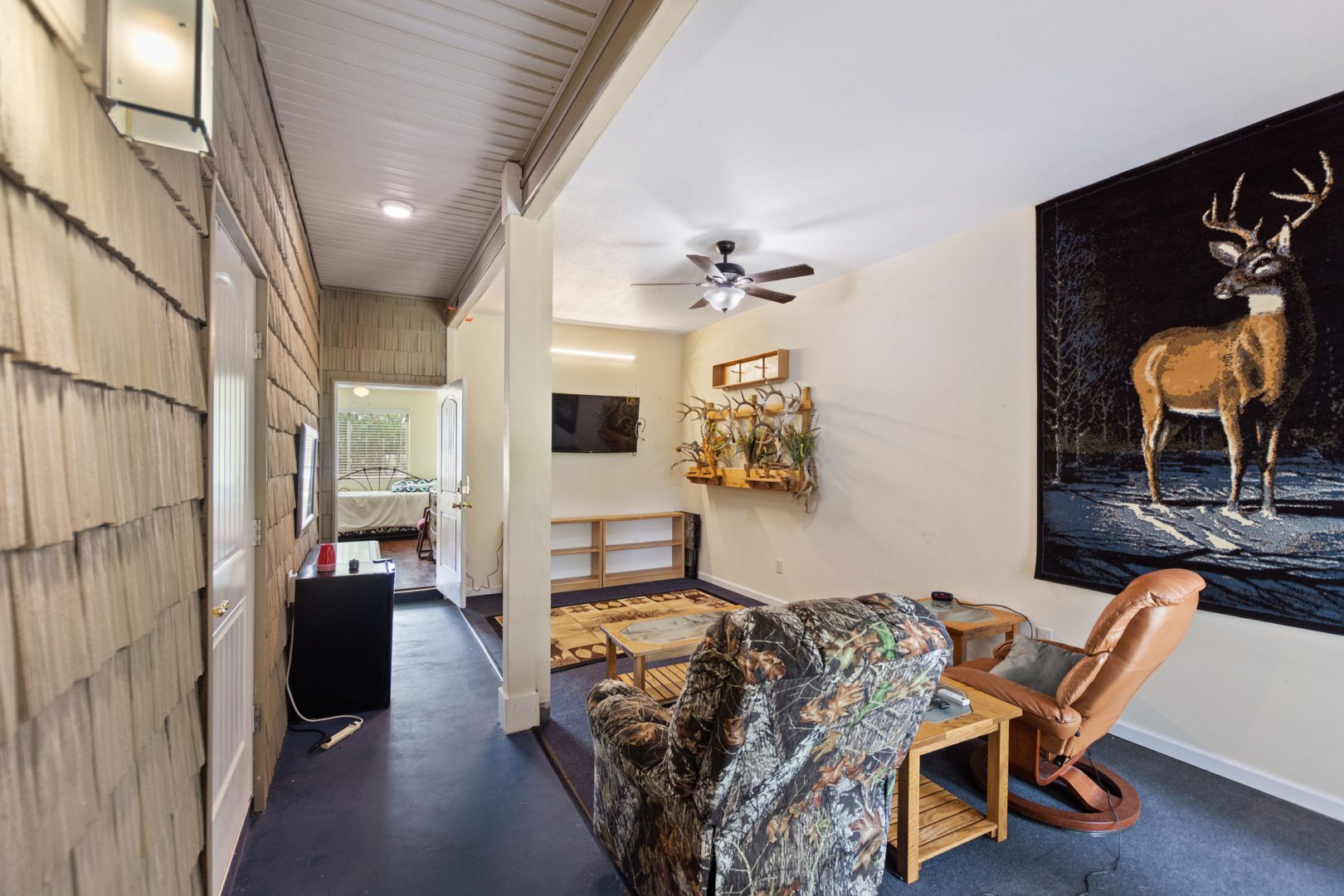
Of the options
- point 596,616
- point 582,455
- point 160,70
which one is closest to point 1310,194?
point 160,70

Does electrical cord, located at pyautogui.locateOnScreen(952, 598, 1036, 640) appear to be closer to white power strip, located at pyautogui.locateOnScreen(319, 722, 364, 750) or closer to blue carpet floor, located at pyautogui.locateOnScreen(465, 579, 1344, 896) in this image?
blue carpet floor, located at pyautogui.locateOnScreen(465, 579, 1344, 896)

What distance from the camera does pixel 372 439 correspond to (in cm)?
1040

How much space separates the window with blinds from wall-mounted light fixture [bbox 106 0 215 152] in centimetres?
1041

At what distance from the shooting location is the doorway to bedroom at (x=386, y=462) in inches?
354

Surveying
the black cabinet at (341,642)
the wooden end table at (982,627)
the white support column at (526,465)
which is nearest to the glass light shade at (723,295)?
the white support column at (526,465)

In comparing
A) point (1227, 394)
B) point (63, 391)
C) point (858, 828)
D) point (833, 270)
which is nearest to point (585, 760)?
point (858, 828)

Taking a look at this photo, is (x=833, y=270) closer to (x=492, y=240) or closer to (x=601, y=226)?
(x=601, y=226)

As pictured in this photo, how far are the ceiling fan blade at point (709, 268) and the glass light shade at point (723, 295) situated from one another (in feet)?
0.31

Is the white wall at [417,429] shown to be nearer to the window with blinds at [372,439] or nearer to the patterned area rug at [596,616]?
the window with blinds at [372,439]

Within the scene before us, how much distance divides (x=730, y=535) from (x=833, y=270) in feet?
9.14

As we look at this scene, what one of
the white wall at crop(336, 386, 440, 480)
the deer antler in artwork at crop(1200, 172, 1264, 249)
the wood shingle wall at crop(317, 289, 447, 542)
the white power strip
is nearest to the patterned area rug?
the white power strip

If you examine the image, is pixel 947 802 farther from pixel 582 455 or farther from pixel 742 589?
pixel 582 455

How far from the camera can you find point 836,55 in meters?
2.05

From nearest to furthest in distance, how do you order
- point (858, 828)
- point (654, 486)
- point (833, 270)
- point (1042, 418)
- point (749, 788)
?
1. point (749, 788)
2. point (858, 828)
3. point (1042, 418)
4. point (833, 270)
5. point (654, 486)
